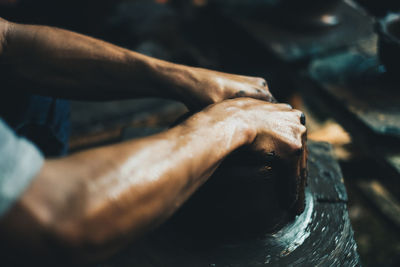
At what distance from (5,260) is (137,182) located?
306mm

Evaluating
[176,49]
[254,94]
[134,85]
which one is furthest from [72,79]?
[176,49]

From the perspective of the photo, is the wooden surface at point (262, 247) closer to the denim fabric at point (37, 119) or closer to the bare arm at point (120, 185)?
the bare arm at point (120, 185)

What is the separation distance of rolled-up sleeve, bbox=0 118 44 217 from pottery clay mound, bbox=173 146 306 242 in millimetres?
602

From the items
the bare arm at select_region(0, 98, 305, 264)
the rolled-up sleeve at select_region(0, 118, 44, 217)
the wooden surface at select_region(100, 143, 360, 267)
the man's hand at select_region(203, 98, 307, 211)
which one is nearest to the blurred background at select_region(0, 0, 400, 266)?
the wooden surface at select_region(100, 143, 360, 267)

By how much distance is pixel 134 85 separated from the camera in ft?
4.40

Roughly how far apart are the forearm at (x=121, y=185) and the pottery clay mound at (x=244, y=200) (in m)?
0.22

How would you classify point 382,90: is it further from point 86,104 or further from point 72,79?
point 86,104

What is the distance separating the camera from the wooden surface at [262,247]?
46.6 inches

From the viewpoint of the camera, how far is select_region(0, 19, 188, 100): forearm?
128 cm

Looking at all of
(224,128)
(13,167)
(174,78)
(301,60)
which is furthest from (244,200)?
(301,60)

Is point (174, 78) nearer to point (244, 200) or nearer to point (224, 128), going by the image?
point (224, 128)

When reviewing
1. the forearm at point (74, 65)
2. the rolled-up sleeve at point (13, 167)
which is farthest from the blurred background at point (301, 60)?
the rolled-up sleeve at point (13, 167)

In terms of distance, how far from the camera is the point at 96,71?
1321mm

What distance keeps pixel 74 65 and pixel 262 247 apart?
1002 mm
